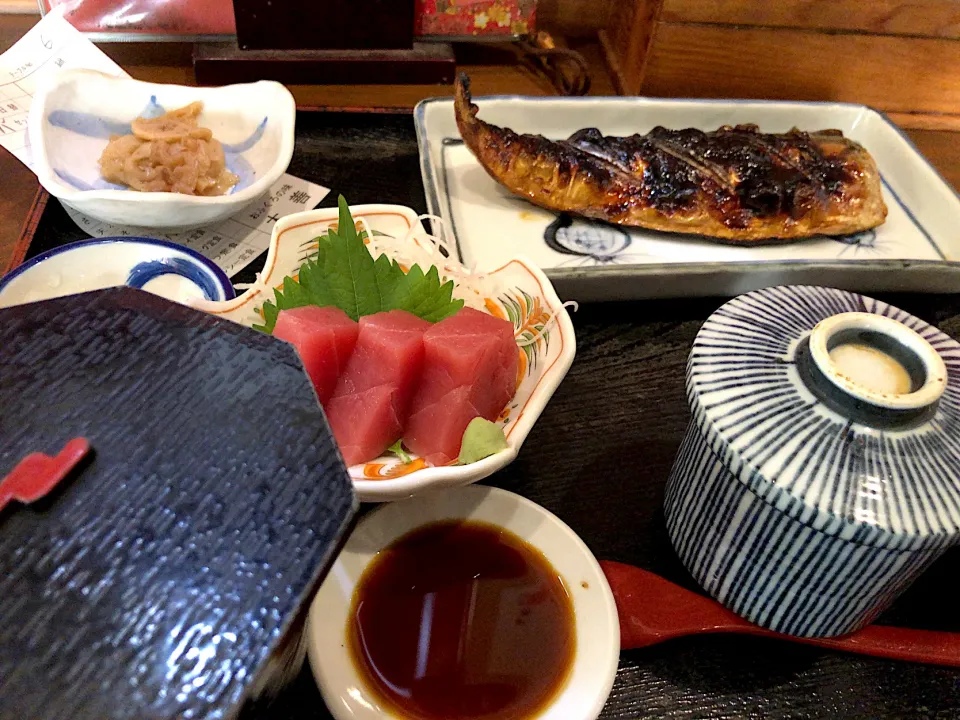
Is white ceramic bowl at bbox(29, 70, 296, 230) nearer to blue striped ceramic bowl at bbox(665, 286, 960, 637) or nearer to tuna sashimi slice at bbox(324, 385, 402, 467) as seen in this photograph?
tuna sashimi slice at bbox(324, 385, 402, 467)

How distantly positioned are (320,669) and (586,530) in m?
0.56

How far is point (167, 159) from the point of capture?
5.67ft

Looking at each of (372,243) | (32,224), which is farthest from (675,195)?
(32,224)

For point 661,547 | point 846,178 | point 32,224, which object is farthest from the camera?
point 846,178

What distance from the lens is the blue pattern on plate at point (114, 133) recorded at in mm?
1770

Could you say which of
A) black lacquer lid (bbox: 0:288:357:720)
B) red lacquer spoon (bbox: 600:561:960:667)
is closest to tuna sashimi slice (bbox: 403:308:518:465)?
red lacquer spoon (bbox: 600:561:960:667)

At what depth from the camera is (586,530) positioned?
1.31 metres

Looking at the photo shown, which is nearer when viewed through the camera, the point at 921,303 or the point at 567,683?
the point at 567,683

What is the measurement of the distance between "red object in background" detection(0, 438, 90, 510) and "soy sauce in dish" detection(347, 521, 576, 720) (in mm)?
574

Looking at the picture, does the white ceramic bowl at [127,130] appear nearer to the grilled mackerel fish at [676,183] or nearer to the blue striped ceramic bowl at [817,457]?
the grilled mackerel fish at [676,183]

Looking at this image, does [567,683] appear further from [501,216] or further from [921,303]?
[921,303]

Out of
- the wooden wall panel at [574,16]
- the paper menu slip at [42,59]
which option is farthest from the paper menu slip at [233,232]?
the wooden wall panel at [574,16]

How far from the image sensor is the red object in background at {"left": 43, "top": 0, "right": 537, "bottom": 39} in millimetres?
2256

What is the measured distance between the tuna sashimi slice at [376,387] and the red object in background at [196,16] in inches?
64.6
